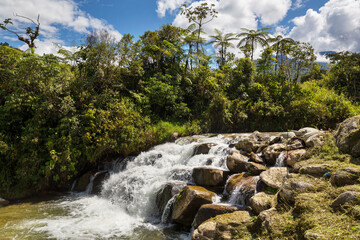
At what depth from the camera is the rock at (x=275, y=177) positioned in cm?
555

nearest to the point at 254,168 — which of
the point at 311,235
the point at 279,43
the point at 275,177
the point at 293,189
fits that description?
the point at 275,177

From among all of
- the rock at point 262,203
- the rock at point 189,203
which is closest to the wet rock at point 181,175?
the rock at point 189,203

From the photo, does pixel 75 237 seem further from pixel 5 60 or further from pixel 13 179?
pixel 5 60

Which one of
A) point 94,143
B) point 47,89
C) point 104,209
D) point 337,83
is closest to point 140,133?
point 94,143

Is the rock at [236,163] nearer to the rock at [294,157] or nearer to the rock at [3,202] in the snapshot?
the rock at [294,157]

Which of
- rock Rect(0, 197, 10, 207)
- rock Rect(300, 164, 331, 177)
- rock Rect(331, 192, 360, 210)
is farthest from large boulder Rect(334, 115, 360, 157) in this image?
rock Rect(0, 197, 10, 207)

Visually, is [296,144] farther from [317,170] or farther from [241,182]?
[317,170]

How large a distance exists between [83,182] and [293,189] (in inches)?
391

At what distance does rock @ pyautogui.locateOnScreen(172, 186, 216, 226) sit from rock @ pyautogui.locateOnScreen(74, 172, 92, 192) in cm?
601

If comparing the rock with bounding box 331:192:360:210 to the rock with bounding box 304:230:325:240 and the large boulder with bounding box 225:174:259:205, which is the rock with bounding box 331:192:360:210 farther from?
the large boulder with bounding box 225:174:259:205

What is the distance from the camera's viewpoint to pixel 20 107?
399 inches

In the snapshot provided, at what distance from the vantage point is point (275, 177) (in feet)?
19.1

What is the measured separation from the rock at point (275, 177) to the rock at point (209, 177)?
167cm

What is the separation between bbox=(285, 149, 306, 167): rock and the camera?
6.26 metres
